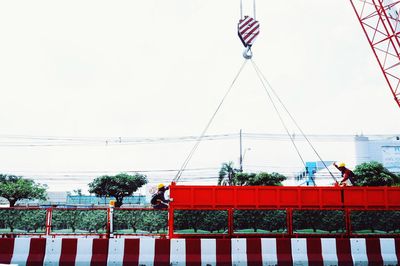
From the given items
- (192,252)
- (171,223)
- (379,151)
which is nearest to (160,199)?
(171,223)

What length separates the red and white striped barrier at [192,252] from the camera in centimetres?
787

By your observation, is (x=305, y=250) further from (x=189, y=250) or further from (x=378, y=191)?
(x=378, y=191)

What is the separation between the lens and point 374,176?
164 feet

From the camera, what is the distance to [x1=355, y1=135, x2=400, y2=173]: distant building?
113 metres

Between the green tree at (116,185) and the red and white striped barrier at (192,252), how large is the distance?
61.0m

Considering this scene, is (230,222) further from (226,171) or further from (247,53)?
(226,171)

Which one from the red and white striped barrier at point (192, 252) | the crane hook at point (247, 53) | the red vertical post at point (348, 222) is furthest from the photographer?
the crane hook at point (247, 53)

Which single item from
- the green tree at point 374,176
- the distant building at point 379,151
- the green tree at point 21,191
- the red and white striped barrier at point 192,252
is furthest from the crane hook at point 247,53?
the distant building at point 379,151

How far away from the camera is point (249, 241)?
8.05 m

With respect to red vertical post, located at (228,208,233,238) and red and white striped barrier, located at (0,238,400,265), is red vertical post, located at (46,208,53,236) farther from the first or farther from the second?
red vertical post, located at (228,208,233,238)

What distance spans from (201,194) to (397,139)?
118 m

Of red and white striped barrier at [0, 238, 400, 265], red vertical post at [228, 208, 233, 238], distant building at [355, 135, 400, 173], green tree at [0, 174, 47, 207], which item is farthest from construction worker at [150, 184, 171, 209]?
distant building at [355, 135, 400, 173]

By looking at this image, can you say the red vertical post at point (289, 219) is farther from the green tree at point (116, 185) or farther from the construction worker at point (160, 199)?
the green tree at point (116, 185)

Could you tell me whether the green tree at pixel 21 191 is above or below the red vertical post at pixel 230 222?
above
